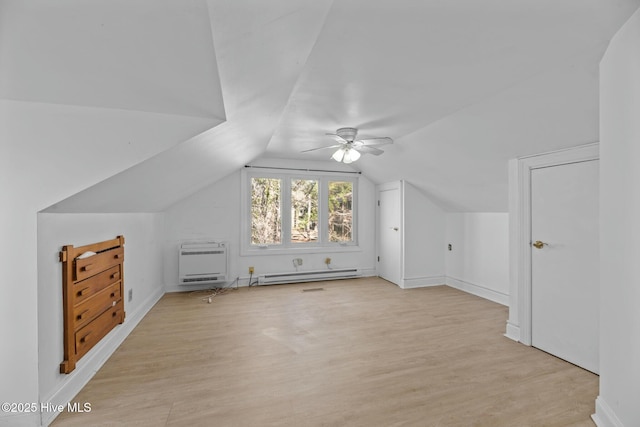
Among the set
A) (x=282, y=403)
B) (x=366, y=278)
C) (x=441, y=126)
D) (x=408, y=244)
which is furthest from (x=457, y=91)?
(x=366, y=278)

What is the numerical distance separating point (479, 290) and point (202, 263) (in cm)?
403

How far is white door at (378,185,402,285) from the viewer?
15.0 feet

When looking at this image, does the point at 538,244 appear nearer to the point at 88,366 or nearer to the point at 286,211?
the point at 286,211

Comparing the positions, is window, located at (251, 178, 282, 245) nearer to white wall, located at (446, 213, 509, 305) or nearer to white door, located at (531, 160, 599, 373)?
white wall, located at (446, 213, 509, 305)

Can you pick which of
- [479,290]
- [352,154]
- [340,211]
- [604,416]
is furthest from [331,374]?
[340,211]

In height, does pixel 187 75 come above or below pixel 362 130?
below

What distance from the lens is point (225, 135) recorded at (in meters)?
2.39

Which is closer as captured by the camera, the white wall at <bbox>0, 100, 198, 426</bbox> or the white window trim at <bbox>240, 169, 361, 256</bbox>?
the white wall at <bbox>0, 100, 198, 426</bbox>

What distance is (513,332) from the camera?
8.86 feet

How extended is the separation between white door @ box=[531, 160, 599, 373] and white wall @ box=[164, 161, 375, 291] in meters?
2.98

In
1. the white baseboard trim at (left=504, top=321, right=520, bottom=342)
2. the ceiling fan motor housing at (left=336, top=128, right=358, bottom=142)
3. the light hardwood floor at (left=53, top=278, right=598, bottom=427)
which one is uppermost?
the ceiling fan motor housing at (left=336, top=128, right=358, bottom=142)

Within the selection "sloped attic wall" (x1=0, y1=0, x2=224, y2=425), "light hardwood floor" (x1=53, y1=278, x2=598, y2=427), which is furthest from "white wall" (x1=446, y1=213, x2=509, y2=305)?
"sloped attic wall" (x1=0, y1=0, x2=224, y2=425)

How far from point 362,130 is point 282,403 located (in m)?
2.51

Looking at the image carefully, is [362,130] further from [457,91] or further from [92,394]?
[92,394]
